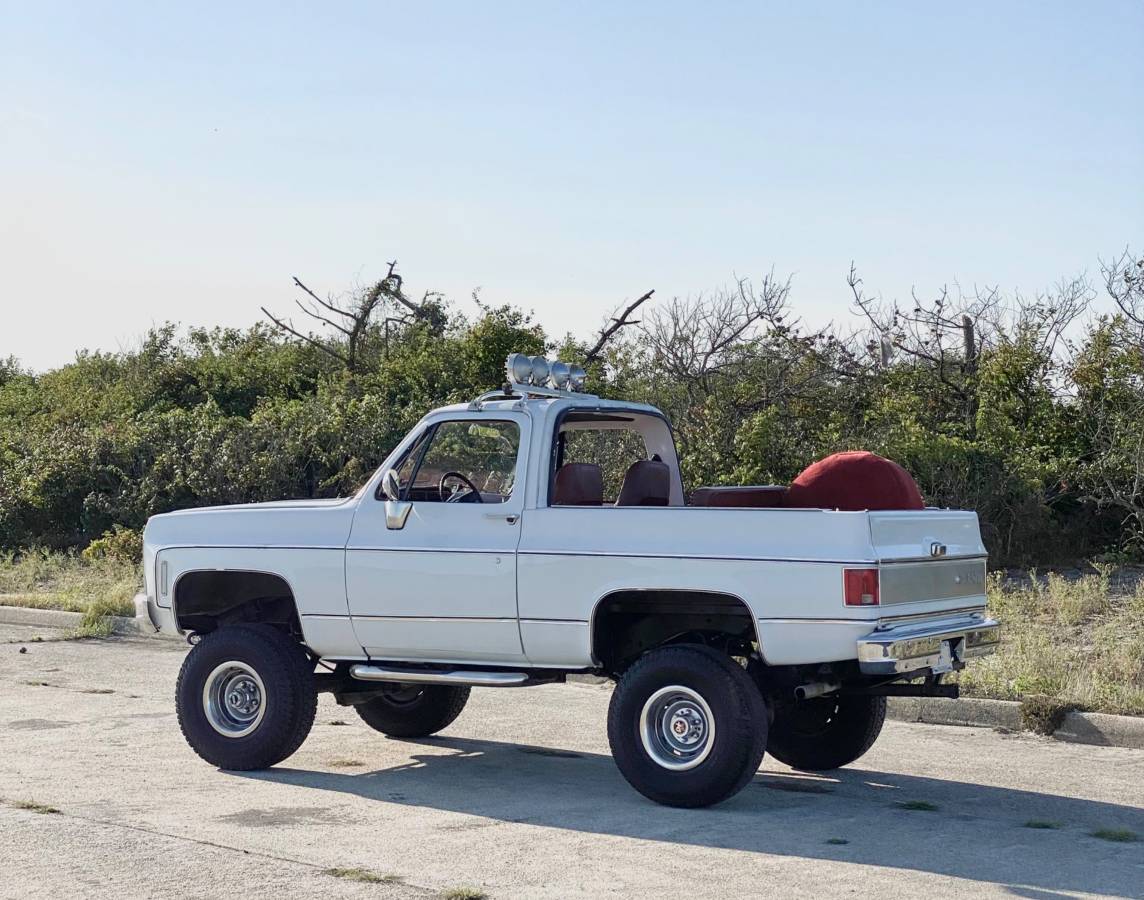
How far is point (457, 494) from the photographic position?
8.61m

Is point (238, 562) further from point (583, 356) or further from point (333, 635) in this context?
point (583, 356)

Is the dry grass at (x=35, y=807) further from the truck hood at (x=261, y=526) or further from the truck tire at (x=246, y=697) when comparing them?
the truck hood at (x=261, y=526)

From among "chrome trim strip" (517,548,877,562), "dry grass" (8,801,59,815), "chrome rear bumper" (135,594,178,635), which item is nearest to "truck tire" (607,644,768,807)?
"chrome trim strip" (517,548,877,562)

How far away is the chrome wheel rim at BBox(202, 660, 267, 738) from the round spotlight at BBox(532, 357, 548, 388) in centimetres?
239

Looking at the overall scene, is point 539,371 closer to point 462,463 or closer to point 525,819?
point 462,463

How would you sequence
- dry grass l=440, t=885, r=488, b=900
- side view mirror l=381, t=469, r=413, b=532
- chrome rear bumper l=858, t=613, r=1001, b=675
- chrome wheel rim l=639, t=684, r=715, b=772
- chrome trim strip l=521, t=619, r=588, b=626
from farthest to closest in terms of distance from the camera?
side view mirror l=381, t=469, r=413, b=532, chrome trim strip l=521, t=619, r=588, b=626, chrome wheel rim l=639, t=684, r=715, b=772, chrome rear bumper l=858, t=613, r=1001, b=675, dry grass l=440, t=885, r=488, b=900

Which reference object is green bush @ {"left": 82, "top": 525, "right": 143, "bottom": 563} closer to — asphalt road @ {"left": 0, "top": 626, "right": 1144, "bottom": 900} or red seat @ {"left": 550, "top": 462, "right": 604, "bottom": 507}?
asphalt road @ {"left": 0, "top": 626, "right": 1144, "bottom": 900}

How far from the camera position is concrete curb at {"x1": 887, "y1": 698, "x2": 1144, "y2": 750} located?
9.56 metres

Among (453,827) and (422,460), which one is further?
(422,460)

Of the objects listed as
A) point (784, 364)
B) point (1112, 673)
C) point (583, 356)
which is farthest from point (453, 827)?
point (583, 356)

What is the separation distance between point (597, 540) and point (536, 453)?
0.75 m

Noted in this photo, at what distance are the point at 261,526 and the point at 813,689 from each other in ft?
11.2

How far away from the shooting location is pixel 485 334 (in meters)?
23.4

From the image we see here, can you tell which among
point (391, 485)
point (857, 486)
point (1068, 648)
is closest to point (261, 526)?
point (391, 485)
